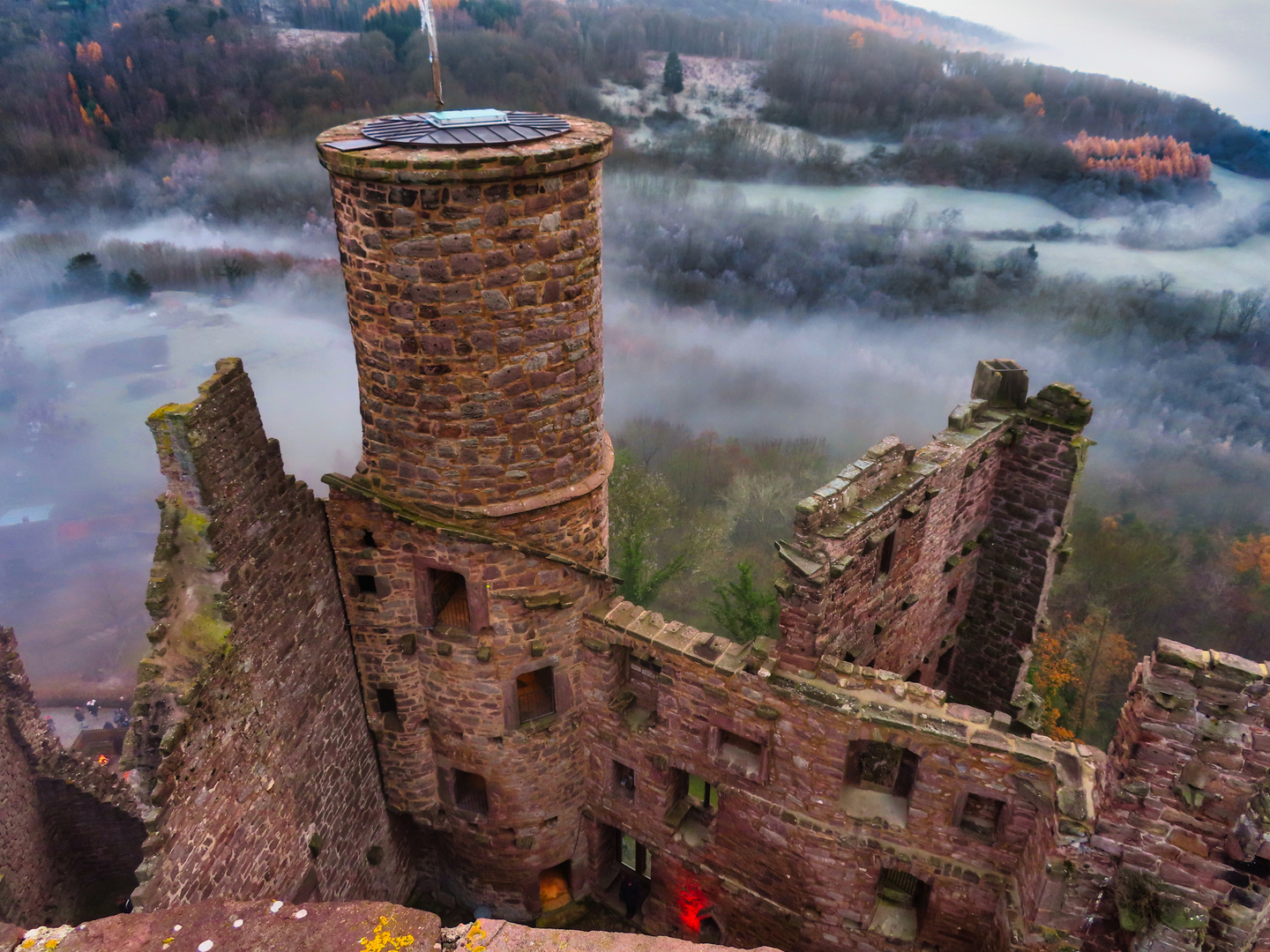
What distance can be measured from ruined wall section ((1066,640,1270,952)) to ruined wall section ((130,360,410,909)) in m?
9.98

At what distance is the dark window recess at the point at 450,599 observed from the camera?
11.7 m

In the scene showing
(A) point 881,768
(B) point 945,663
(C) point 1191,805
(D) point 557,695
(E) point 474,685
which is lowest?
(B) point 945,663

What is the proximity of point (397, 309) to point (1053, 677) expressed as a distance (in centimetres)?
3565

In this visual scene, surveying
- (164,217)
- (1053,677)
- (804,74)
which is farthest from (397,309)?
(804,74)

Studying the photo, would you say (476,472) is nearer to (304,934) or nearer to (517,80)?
(304,934)

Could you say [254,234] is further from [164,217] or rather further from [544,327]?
[544,327]

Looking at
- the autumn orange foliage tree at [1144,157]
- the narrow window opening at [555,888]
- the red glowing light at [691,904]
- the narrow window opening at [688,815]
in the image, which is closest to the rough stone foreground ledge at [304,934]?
the narrow window opening at [688,815]

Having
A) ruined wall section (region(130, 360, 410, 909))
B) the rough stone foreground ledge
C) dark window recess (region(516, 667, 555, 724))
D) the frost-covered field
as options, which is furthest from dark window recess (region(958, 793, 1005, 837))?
the frost-covered field

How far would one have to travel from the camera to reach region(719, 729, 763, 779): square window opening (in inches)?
465

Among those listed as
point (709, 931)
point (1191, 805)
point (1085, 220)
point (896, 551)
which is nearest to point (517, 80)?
point (1085, 220)

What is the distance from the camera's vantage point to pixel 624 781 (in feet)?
45.2

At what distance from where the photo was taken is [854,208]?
61656 millimetres

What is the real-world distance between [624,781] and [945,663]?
25.7 feet

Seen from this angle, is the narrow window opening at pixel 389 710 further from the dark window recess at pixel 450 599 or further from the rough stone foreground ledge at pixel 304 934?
the rough stone foreground ledge at pixel 304 934
